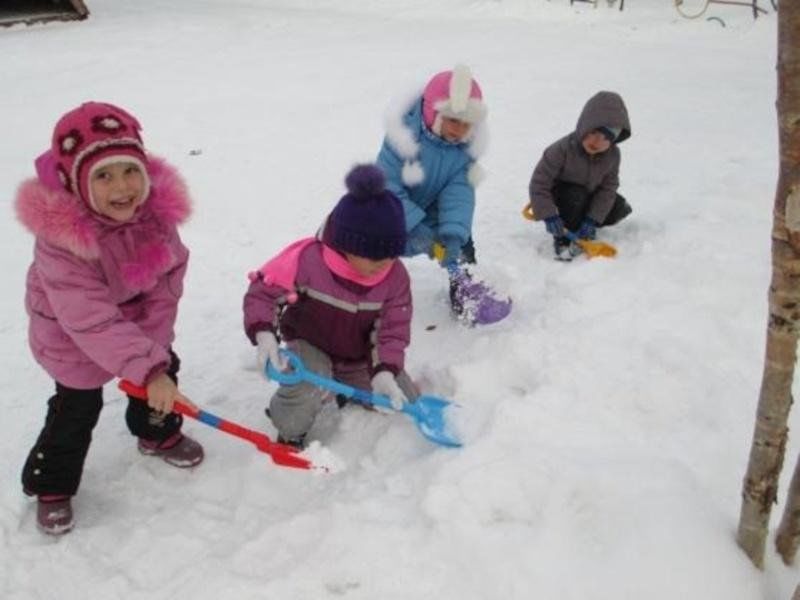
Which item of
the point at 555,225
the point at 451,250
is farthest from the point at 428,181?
the point at 555,225

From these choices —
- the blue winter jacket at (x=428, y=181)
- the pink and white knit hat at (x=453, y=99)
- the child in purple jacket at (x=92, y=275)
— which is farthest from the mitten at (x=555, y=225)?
the child in purple jacket at (x=92, y=275)

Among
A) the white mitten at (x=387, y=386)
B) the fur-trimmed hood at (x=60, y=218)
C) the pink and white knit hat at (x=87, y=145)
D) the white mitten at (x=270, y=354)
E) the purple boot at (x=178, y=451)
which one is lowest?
the purple boot at (x=178, y=451)

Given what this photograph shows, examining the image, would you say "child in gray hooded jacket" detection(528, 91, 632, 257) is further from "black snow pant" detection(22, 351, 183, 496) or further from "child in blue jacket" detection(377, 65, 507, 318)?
"black snow pant" detection(22, 351, 183, 496)

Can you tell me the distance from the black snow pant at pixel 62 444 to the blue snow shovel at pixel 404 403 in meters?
0.55

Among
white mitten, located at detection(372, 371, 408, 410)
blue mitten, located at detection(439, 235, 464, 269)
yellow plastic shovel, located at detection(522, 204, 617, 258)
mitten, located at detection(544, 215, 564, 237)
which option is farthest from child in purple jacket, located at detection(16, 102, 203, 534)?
yellow plastic shovel, located at detection(522, 204, 617, 258)

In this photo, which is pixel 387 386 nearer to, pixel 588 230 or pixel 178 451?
pixel 178 451

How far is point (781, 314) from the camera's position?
1.38 metres

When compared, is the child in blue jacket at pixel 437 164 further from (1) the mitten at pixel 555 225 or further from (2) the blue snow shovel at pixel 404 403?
(2) the blue snow shovel at pixel 404 403

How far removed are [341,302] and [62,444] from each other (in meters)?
0.96

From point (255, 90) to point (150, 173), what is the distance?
5.20 m

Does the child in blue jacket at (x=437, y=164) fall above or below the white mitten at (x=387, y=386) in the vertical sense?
above

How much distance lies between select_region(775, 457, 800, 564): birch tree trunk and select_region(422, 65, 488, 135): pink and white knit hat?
1.87 metres

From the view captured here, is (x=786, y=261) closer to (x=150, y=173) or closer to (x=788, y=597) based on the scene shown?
(x=788, y=597)

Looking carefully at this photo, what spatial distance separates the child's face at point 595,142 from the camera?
11.8ft
